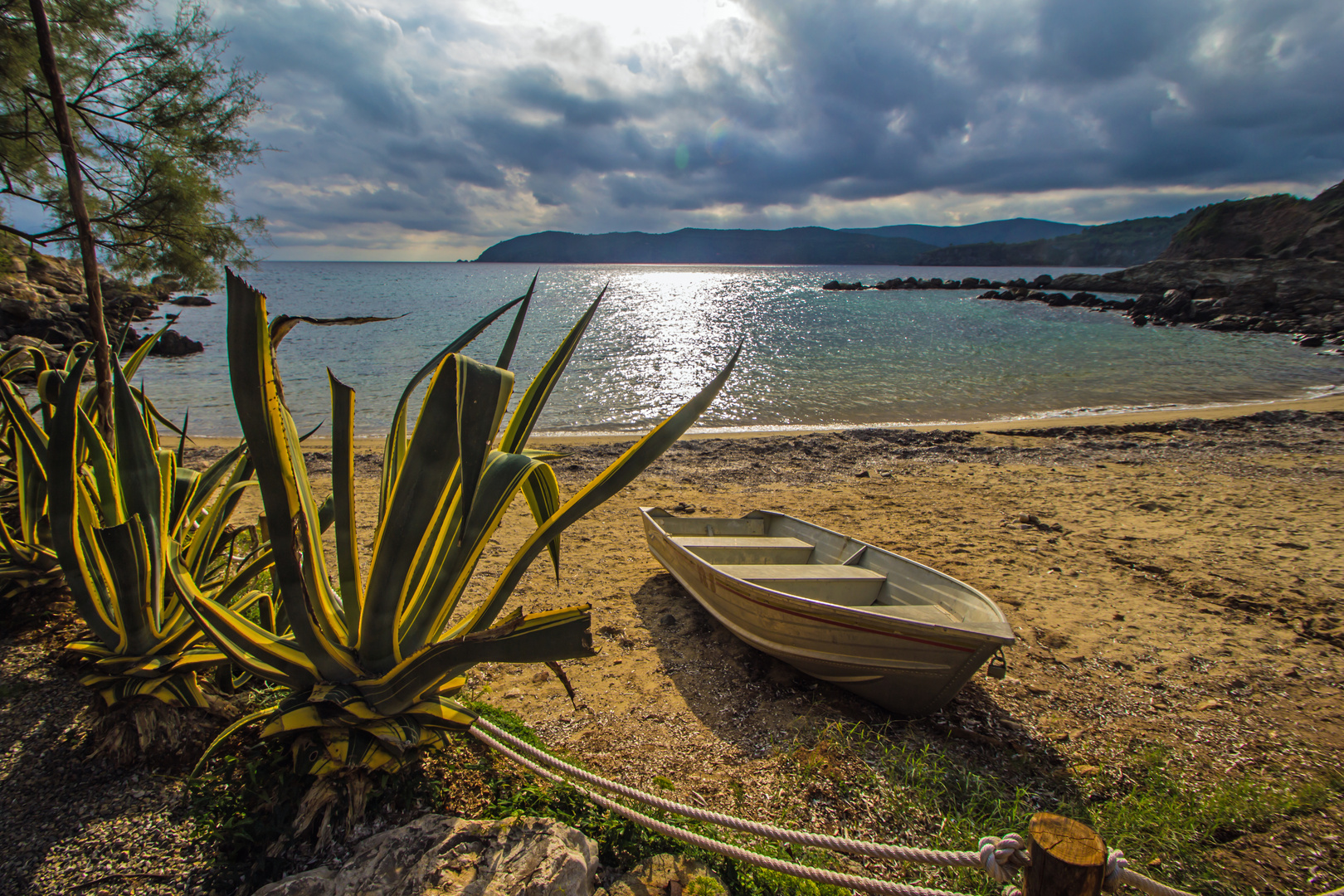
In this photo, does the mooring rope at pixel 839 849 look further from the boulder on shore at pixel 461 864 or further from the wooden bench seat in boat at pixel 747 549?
the wooden bench seat in boat at pixel 747 549

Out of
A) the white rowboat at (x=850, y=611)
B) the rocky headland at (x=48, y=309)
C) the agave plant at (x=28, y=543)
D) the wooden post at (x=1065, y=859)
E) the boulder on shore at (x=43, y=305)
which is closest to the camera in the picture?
the wooden post at (x=1065, y=859)

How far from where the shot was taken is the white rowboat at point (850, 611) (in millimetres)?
3330

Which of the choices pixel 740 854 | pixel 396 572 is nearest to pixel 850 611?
pixel 740 854

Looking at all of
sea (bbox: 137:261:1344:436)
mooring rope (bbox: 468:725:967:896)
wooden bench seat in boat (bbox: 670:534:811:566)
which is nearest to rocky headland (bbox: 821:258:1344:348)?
sea (bbox: 137:261:1344:436)

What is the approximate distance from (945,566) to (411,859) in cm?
520

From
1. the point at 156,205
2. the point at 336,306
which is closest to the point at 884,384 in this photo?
the point at 156,205

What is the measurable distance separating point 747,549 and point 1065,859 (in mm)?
3561

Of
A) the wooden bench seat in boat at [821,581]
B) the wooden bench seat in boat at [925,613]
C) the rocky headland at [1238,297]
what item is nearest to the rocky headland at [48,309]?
the wooden bench seat in boat at [821,581]

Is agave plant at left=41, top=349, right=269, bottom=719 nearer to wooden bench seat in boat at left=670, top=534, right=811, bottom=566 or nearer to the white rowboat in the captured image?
the white rowboat

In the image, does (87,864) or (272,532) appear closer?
(272,532)

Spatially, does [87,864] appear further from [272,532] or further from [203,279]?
[203,279]

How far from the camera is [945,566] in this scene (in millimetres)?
5625

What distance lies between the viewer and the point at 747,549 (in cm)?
511

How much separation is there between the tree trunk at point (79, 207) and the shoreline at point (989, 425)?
878 cm
